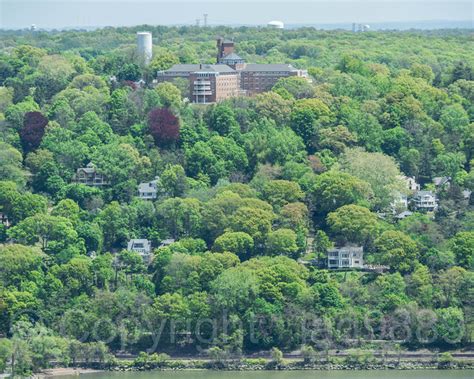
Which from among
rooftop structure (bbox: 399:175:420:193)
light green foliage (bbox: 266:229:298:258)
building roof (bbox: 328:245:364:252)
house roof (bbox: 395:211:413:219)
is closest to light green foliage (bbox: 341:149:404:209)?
rooftop structure (bbox: 399:175:420:193)

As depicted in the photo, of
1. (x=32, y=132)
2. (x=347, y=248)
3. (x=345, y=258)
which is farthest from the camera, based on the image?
(x=32, y=132)

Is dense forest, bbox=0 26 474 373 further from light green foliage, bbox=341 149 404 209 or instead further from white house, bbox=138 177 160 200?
white house, bbox=138 177 160 200

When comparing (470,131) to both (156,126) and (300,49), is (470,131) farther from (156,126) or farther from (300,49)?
(300,49)

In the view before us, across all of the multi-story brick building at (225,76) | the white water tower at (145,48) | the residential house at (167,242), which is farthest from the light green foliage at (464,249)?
the white water tower at (145,48)

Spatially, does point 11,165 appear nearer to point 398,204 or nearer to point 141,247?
point 141,247

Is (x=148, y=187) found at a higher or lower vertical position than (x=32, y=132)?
lower

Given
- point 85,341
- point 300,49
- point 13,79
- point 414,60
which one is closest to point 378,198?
point 85,341

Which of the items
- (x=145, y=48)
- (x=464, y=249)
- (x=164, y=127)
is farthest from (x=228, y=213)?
(x=145, y=48)
